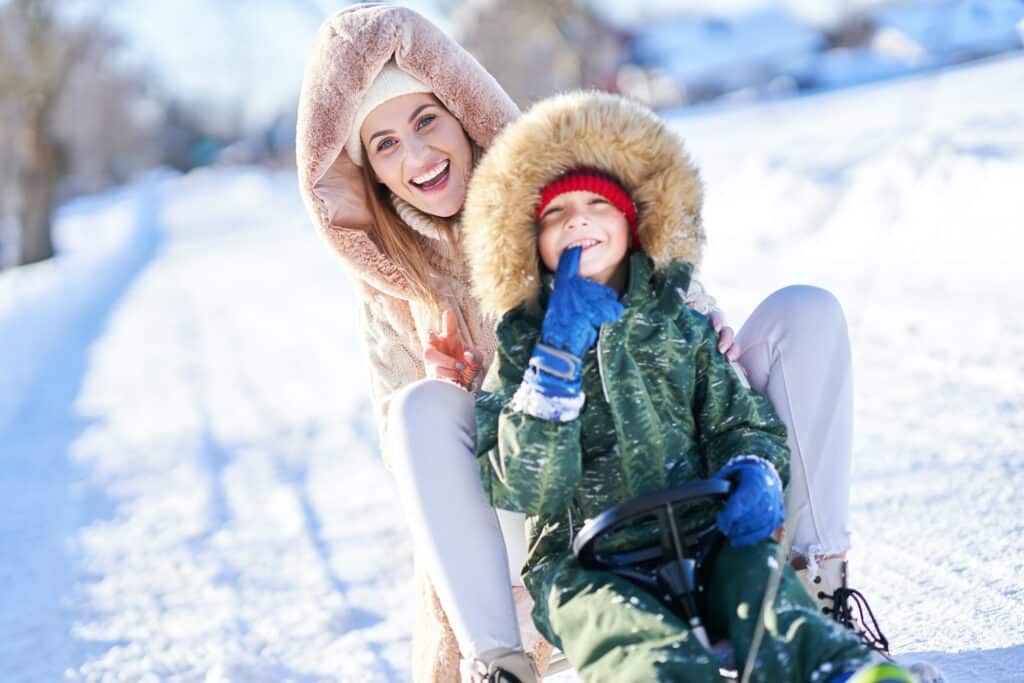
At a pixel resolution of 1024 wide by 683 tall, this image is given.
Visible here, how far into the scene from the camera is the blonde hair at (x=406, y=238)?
262 cm

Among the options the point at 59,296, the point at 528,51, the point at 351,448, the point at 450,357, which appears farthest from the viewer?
the point at 528,51

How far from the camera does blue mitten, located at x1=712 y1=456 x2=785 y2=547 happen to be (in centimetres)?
168

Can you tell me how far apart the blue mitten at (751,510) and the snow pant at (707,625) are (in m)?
0.02

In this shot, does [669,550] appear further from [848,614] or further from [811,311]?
[811,311]

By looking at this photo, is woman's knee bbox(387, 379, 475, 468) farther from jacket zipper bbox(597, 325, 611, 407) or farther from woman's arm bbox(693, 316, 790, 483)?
woman's arm bbox(693, 316, 790, 483)

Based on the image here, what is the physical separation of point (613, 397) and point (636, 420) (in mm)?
59

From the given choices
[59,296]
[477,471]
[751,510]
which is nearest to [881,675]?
[751,510]

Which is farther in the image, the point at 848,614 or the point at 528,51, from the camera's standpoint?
the point at 528,51

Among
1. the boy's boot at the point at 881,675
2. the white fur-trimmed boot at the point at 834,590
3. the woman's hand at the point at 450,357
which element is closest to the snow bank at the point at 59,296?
the woman's hand at the point at 450,357

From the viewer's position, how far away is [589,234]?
202 centimetres

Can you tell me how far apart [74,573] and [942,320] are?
384 cm

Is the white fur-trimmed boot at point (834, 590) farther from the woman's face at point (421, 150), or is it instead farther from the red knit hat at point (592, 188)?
the woman's face at point (421, 150)

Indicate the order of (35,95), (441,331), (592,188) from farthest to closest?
(35,95) → (441,331) → (592,188)

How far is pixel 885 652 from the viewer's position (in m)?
1.92
